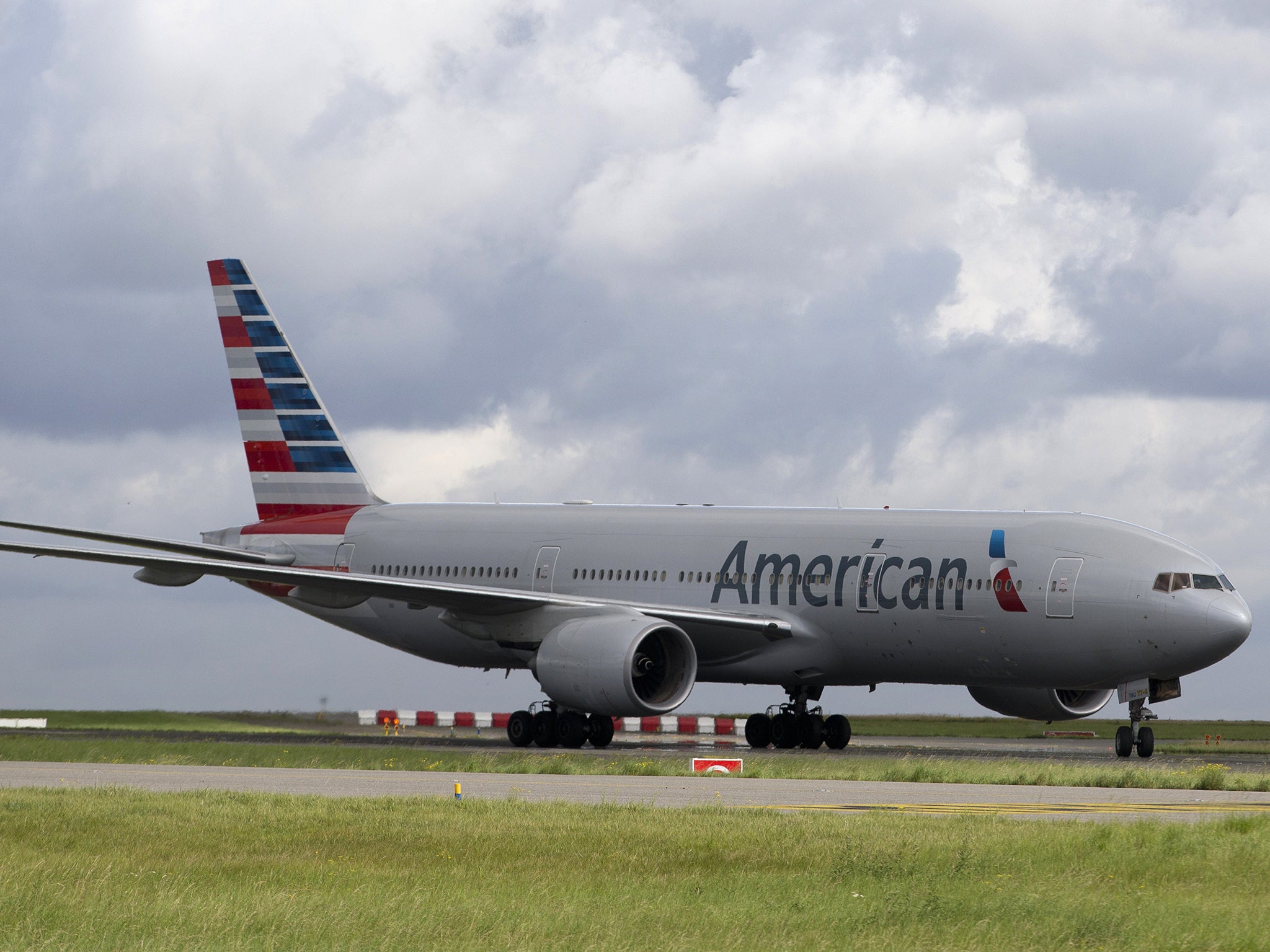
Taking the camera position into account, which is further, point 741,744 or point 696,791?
point 741,744

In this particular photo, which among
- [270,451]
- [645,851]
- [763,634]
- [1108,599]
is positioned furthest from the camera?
[270,451]

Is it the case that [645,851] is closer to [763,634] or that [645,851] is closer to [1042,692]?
[763,634]

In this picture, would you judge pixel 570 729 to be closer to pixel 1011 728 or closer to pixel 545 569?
pixel 545 569

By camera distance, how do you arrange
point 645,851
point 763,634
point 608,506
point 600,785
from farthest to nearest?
point 608,506 < point 763,634 < point 600,785 < point 645,851

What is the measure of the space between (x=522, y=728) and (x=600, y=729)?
1621mm

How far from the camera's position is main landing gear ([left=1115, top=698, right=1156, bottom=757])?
31.0 metres

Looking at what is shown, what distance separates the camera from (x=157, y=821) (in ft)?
56.6

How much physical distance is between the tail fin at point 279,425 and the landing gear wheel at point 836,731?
13757 millimetres

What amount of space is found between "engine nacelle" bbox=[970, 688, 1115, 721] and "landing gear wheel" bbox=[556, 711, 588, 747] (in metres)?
8.59

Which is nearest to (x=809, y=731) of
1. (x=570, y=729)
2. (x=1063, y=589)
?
(x=570, y=729)

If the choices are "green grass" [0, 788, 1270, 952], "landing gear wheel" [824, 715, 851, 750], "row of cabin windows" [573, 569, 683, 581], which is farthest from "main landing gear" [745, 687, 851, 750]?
"green grass" [0, 788, 1270, 952]

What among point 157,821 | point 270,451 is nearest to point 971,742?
point 270,451

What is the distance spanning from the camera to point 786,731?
3603 centimetres

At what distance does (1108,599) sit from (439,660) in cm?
1672
